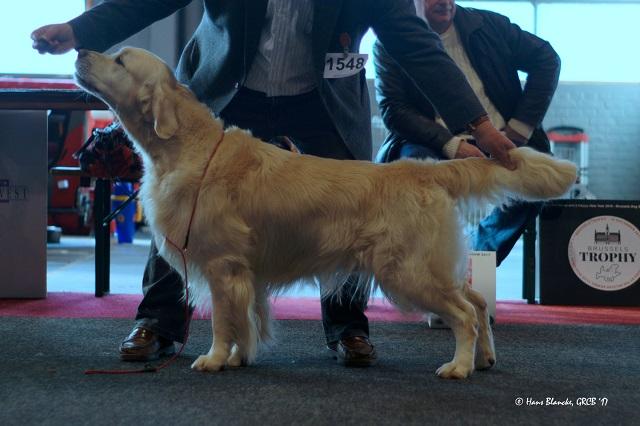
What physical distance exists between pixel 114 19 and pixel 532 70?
245cm

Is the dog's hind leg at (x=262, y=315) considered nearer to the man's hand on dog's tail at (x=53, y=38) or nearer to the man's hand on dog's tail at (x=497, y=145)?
the man's hand on dog's tail at (x=497, y=145)

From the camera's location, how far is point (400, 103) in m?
3.77

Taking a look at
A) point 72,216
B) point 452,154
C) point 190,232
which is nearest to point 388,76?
point 452,154

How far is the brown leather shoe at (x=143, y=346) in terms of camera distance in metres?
2.39

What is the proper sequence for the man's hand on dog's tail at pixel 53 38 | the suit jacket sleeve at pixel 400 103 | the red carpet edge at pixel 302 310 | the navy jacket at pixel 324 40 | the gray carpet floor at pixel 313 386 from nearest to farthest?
the gray carpet floor at pixel 313 386 < the man's hand on dog's tail at pixel 53 38 < the navy jacket at pixel 324 40 < the red carpet edge at pixel 302 310 < the suit jacket sleeve at pixel 400 103

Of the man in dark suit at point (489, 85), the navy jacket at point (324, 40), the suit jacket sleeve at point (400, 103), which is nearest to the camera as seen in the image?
the navy jacket at point (324, 40)

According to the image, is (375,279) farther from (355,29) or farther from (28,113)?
(28,113)

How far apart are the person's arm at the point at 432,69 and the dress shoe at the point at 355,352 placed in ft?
2.53

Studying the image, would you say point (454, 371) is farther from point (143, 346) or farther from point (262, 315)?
point (143, 346)

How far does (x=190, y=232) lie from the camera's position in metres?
2.23

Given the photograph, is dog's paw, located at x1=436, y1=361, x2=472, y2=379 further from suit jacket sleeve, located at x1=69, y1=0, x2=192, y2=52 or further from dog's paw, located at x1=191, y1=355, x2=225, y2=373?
suit jacket sleeve, located at x1=69, y1=0, x2=192, y2=52

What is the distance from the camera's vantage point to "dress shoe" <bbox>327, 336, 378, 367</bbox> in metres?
2.39


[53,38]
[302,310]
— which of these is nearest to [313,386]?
[53,38]

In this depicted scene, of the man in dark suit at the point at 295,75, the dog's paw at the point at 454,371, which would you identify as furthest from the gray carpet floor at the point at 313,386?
the man in dark suit at the point at 295,75
